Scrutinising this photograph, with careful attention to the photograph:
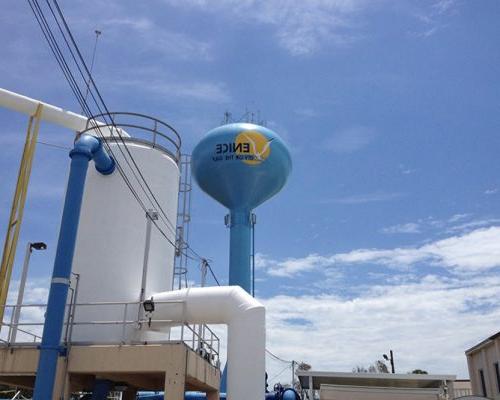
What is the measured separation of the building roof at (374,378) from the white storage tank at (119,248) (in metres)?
7.48

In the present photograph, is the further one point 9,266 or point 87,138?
point 9,266

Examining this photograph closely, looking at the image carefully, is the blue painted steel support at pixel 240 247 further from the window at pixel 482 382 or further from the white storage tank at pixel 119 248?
the window at pixel 482 382

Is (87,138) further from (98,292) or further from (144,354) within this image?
(144,354)

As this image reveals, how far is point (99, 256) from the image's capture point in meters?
14.9

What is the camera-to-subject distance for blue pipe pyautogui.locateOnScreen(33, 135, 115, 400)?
37.4ft

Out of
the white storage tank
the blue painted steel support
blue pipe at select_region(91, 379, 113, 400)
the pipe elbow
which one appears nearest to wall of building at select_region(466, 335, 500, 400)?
the blue painted steel support

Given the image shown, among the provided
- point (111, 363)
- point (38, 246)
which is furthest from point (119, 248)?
point (111, 363)

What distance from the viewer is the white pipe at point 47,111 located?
17203mm

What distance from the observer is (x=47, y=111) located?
1791 cm

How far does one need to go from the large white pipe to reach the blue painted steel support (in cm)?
1003

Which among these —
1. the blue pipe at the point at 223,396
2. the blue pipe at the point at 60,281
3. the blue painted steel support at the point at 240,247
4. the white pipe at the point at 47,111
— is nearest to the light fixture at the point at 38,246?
the blue pipe at the point at 60,281

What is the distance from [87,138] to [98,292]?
4.12 metres

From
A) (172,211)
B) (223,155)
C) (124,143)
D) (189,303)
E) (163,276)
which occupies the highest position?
(223,155)

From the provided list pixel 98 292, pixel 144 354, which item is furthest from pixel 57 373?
pixel 98 292
